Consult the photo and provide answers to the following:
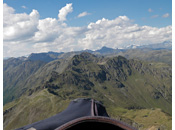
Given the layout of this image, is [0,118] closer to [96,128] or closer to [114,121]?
[96,128]

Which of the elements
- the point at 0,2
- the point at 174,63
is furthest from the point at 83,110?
the point at 0,2

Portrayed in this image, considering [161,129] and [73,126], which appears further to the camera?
[161,129]

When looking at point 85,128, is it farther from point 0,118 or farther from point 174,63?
point 174,63

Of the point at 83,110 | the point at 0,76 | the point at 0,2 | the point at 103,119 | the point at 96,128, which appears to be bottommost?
the point at 83,110

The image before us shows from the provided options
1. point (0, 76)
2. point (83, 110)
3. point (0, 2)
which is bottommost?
point (83, 110)

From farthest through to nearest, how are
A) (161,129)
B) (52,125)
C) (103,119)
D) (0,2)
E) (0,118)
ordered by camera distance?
(161,129), (0,2), (52,125), (0,118), (103,119)

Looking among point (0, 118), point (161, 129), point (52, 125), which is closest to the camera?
point (0, 118)

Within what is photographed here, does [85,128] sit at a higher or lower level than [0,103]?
lower

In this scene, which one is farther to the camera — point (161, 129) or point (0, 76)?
point (161, 129)

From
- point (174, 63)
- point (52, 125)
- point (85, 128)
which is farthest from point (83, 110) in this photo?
point (174, 63)
